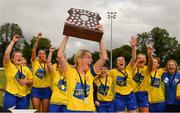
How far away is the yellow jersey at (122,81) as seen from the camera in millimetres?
10469

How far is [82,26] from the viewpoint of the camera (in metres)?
7.00

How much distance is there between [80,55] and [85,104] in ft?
2.66

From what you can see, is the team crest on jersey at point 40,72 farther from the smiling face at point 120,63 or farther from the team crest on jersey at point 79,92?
the team crest on jersey at point 79,92

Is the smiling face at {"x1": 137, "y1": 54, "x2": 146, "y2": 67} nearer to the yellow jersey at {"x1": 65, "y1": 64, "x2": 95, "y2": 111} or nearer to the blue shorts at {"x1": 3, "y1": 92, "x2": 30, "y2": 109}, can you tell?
the blue shorts at {"x1": 3, "y1": 92, "x2": 30, "y2": 109}

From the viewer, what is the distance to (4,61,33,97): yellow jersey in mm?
9422

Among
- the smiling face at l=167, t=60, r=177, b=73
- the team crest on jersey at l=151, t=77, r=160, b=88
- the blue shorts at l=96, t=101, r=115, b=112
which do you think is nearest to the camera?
the smiling face at l=167, t=60, r=177, b=73

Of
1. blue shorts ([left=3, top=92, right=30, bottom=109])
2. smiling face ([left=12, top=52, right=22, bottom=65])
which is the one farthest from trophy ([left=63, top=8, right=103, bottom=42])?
blue shorts ([left=3, top=92, right=30, bottom=109])

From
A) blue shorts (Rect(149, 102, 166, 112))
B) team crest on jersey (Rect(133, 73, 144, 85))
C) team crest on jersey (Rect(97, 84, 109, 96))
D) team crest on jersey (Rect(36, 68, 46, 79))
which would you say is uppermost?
team crest on jersey (Rect(36, 68, 46, 79))

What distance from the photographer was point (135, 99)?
1092 centimetres

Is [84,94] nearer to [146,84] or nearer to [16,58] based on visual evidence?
[16,58]

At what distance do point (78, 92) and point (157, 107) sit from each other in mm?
4248

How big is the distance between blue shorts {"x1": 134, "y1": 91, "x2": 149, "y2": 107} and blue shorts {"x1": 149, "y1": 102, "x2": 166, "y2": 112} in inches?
13.4

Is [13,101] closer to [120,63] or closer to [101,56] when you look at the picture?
[120,63]

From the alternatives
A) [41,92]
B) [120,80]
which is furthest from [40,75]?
[120,80]
